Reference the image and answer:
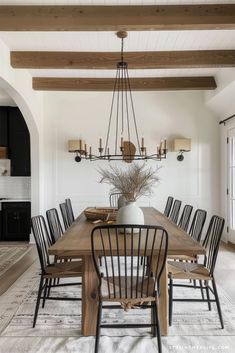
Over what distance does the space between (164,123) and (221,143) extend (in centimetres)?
124

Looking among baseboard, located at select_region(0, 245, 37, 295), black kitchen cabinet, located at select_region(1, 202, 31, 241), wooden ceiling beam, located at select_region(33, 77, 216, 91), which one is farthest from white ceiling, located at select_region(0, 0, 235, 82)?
black kitchen cabinet, located at select_region(1, 202, 31, 241)

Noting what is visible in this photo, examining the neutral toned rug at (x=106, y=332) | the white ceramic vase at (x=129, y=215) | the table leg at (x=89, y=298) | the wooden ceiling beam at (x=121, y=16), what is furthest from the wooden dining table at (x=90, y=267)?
the wooden ceiling beam at (x=121, y=16)

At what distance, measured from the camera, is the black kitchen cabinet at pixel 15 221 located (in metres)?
6.62

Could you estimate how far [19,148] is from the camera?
269 inches

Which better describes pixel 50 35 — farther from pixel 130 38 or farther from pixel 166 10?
pixel 166 10

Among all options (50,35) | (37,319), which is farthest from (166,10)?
(37,319)

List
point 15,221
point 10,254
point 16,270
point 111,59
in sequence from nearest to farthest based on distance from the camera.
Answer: point 16,270 < point 111,59 < point 10,254 < point 15,221

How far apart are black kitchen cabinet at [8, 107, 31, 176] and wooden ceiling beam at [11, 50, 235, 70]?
2.30 metres

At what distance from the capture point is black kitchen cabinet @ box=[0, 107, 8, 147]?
6.82m

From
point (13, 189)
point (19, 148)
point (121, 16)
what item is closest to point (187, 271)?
point (121, 16)

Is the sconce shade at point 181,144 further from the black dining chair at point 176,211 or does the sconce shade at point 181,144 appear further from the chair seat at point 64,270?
the chair seat at point 64,270

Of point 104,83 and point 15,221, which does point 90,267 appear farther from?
point 15,221

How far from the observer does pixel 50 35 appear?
4.09 metres

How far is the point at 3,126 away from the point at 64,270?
4.72 metres
